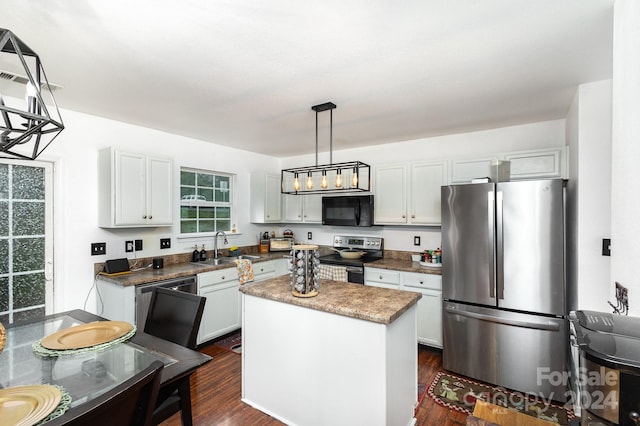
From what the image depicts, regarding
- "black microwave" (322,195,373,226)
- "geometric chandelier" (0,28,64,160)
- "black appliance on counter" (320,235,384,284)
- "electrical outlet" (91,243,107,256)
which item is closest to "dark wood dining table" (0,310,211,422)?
"geometric chandelier" (0,28,64,160)

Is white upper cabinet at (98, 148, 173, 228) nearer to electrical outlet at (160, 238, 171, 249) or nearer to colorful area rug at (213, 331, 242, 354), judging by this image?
electrical outlet at (160, 238, 171, 249)

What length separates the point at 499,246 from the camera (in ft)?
8.47

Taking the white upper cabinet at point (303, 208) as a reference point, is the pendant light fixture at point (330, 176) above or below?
above

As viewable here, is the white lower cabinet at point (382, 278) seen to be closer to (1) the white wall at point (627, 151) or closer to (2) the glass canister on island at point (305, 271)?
(2) the glass canister on island at point (305, 271)

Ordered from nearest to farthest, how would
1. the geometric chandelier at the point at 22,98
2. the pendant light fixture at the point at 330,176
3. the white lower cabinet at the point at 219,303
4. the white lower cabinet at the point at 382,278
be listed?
the geometric chandelier at the point at 22,98
the pendant light fixture at the point at 330,176
the white lower cabinet at the point at 219,303
the white lower cabinet at the point at 382,278

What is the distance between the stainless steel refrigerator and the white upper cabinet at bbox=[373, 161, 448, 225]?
0.63 m

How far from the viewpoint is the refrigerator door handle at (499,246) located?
2570 mm

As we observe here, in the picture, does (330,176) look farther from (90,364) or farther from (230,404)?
(90,364)

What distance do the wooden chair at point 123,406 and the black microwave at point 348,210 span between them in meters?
3.22

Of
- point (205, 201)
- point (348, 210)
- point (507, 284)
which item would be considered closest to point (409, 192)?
point (348, 210)

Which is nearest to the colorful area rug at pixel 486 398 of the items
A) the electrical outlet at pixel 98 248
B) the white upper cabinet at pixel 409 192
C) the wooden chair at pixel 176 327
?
the white upper cabinet at pixel 409 192

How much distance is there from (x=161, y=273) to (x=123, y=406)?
2.35 meters

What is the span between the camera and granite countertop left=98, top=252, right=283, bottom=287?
9.11 ft

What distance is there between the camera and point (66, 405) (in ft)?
3.46
